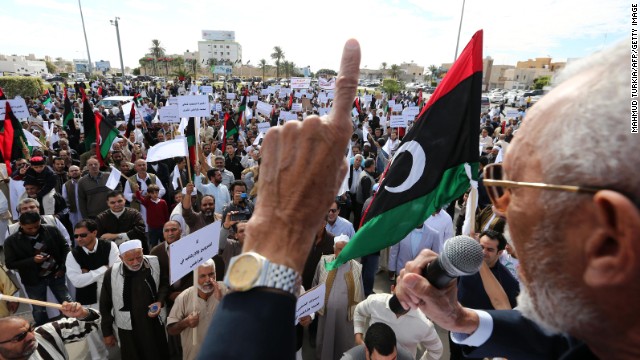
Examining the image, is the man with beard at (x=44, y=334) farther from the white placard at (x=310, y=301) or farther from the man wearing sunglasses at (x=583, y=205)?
the man wearing sunglasses at (x=583, y=205)

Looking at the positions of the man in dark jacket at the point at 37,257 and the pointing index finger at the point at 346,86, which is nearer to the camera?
the pointing index finger at the point at 346,86

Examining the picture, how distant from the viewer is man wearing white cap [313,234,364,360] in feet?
14.1

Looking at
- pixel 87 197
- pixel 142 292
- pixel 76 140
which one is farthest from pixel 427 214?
pixel 76 140

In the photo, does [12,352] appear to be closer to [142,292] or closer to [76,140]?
[142,292]

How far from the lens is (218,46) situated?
383 ft

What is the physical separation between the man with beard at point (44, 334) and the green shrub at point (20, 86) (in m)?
36.8

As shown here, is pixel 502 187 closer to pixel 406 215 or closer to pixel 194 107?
pixel 406 215

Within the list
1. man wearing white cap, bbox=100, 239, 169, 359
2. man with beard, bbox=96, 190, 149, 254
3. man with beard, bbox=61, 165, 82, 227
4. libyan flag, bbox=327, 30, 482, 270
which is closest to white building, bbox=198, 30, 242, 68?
man with beard, bbox=61, 165, 82, 227

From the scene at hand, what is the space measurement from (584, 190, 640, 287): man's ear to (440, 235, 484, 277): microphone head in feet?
1.88

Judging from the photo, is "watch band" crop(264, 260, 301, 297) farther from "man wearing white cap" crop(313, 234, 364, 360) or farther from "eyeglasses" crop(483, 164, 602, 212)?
"man wearing white cap" crop(313, 234, 364, 360)

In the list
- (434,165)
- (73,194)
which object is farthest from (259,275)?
(73,194)

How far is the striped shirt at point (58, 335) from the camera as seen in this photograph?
305 centimetres

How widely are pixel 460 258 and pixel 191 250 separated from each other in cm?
250

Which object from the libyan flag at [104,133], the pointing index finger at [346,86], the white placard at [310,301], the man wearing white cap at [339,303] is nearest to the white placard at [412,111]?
the man wearing white cap at [339,303]
